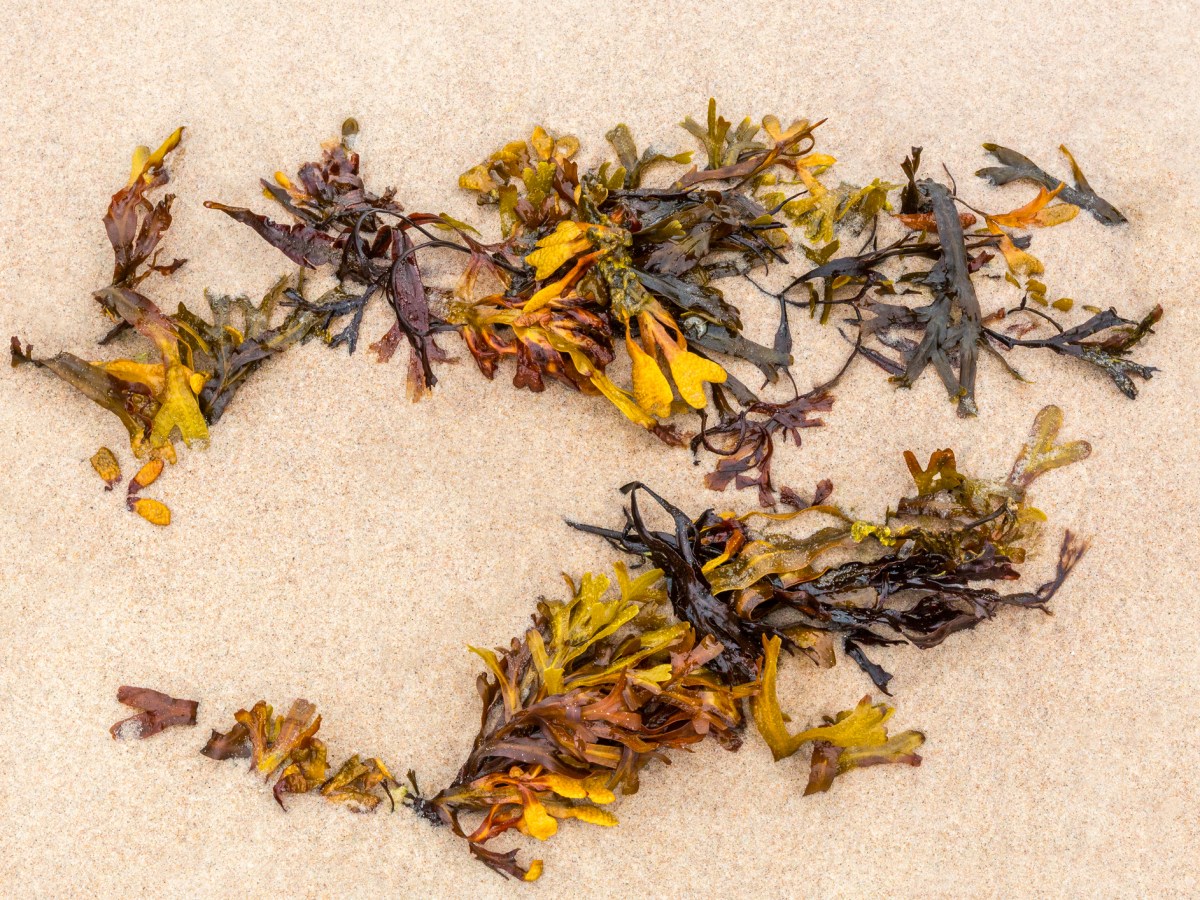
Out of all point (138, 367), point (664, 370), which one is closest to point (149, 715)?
point (138, 367)

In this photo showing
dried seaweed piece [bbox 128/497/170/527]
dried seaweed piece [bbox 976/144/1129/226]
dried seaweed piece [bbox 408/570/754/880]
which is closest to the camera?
dried seaweed piece [bbox 408/570/754/880]

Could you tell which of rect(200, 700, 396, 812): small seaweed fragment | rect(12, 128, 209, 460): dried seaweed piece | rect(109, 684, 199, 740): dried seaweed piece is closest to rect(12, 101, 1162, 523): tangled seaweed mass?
rect(12, 128, 209, 460): dried seaweed piece

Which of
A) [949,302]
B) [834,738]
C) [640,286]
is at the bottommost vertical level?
[834,738]

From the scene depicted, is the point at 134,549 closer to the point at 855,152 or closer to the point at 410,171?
the point at 410,171

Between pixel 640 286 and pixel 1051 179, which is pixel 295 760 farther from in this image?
pixel 1051 179

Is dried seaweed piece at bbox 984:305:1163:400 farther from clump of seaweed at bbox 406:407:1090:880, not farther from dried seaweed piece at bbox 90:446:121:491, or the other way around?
dried seaweed piece at bbox 90:446:121:491
